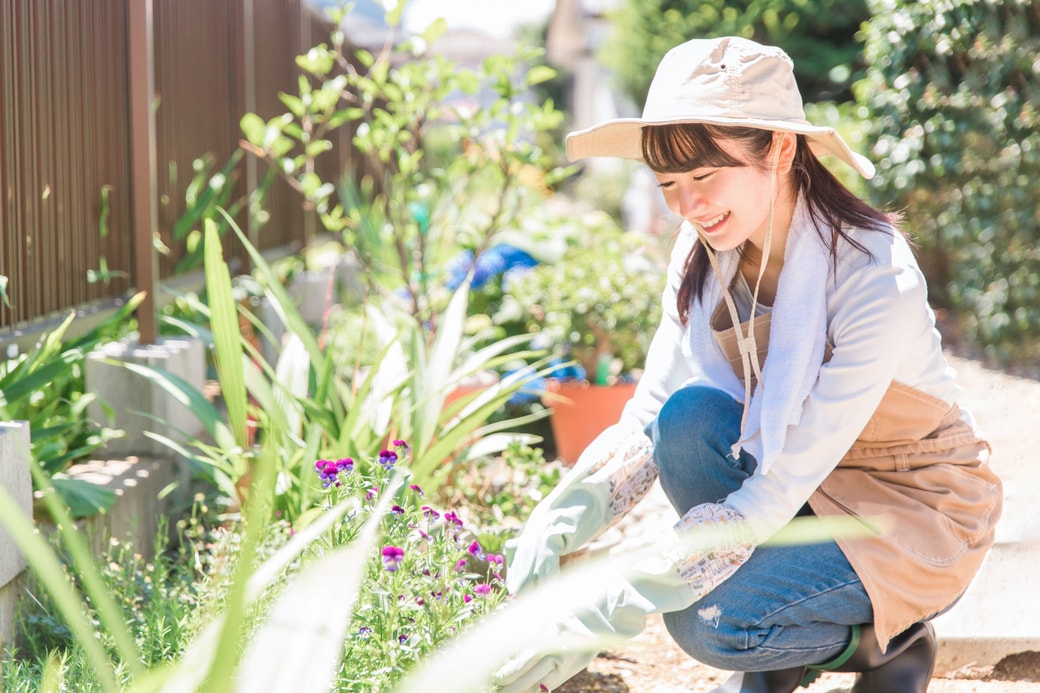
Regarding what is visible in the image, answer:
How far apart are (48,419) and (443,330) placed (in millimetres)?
1001

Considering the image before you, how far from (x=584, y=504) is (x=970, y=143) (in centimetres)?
399

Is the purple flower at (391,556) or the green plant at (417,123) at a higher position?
the green plant at (417,123)

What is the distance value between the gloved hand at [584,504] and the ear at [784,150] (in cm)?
59

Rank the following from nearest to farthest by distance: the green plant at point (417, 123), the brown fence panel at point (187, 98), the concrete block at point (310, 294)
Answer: the green plant at point (417, 123), the brown fence panel at point (187, 98), the concrete block at point (310, 294)

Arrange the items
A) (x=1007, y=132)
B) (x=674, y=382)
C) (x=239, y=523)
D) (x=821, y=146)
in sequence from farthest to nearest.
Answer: (x=1007, y=132) → (x=239, y=523) → (x=674, y=382) → (x=821, y=146)

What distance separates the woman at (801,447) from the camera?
175 cm

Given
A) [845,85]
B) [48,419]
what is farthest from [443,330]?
[845,85]

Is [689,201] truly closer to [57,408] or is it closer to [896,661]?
[896,661]

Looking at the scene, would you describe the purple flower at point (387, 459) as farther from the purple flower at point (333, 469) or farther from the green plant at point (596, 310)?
the green plant at point (596, 310)

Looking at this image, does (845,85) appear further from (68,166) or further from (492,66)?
(68,166)

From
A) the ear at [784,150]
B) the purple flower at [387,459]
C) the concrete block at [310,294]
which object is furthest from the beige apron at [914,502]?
the concrete block at [310,294]

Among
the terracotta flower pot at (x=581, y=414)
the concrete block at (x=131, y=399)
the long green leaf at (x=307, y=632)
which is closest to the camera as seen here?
the long green leaf at (x=307, y=632)

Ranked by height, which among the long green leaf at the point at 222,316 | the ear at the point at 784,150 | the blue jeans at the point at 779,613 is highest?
the ear at the point at 784,150

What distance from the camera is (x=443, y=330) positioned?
2863 mm
